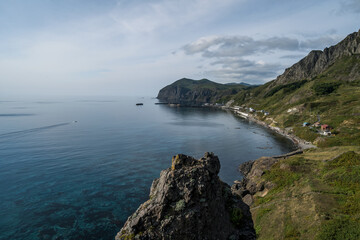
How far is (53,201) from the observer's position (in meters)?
51.6

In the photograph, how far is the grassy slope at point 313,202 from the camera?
29922 millimetres

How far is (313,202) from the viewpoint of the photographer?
36.5 m

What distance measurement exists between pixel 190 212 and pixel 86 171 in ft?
209

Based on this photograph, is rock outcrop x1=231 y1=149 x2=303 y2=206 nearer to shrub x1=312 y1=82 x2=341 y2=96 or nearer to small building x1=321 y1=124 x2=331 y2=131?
small building x1=321 y1=124 x2=331 y2=131

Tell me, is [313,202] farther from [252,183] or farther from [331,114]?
[331,114]

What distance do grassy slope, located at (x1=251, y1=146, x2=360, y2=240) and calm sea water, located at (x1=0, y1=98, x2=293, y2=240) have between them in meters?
23.3

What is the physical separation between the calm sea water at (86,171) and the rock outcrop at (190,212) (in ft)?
95.6

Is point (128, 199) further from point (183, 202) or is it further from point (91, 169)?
point (183, 202)

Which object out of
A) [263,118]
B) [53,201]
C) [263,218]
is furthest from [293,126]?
[53,201]

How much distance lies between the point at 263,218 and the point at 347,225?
13000 mm

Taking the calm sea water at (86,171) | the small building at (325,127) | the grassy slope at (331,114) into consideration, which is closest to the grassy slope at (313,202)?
the calm sea water at (86,171)

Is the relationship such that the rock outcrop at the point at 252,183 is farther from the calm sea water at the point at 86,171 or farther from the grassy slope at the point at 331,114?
the grassy slope at the point at 331,114

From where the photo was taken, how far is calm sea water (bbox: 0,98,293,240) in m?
43.8

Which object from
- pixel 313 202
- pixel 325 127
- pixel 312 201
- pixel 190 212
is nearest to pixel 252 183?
pixel 312 201
